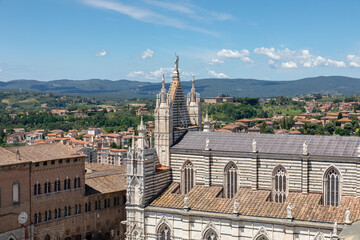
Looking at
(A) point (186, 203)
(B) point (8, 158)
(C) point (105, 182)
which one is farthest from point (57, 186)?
(A) point (186, 203)

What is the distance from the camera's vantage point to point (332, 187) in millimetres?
33531

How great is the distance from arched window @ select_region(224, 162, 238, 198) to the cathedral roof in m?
0.64

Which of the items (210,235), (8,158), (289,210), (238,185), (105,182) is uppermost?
(8,158)

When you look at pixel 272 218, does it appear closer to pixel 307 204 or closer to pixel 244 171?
pixel 307 204

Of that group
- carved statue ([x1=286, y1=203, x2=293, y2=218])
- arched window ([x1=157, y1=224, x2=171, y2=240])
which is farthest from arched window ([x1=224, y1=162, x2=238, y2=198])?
carved statue ([x1=286, y1=203, x2=293, y2=218])

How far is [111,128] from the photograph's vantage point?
14625cm

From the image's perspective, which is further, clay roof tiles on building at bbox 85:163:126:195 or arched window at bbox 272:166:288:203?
clay roof tiles on building at bbox 85:163:126:195

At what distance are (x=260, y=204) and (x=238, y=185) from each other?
10.0 ft

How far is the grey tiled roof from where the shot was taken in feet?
111

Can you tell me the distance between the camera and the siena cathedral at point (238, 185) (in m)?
32.4

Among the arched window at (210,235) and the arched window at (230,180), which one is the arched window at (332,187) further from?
the arched window at (210,235)

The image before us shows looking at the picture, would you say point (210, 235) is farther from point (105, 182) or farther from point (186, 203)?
point (105, 182)

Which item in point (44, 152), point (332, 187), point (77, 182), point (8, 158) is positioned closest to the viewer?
point (332, 187)

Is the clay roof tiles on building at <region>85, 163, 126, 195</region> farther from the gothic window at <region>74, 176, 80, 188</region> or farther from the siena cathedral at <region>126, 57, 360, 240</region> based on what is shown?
the siena cathedral at <region>126, 57, 360, 240</region>
